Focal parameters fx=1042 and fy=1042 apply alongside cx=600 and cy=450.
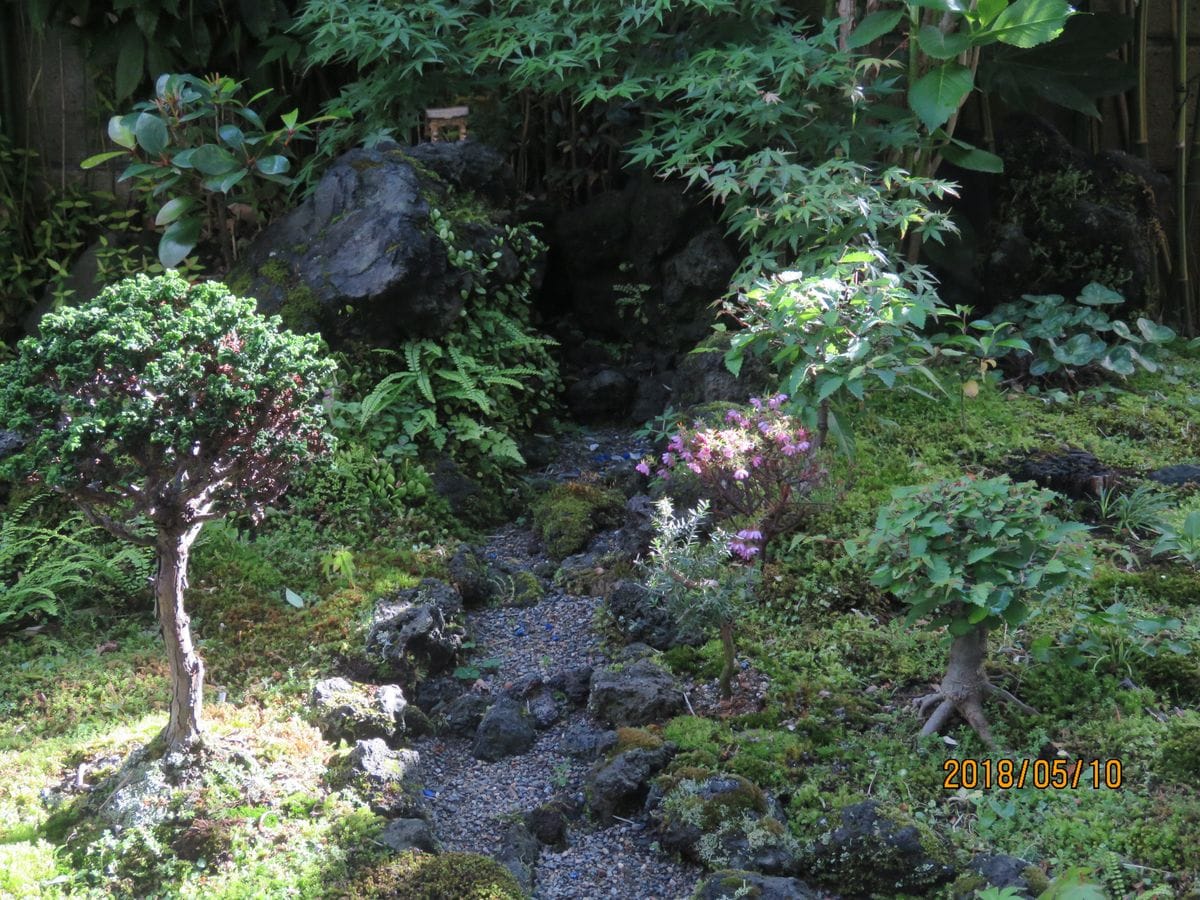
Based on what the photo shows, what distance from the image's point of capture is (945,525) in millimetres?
3580

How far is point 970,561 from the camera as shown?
139 inches

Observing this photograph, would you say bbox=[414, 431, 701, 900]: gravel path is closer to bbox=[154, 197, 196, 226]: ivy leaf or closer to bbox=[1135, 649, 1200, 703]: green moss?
bbox=[1135, 649, 1200, 703]: green moss

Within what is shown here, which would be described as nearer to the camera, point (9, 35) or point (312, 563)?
point (312, 563)

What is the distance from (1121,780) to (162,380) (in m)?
3.43

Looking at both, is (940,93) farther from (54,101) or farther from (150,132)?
(54,101)

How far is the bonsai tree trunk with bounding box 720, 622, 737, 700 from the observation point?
13.5 feet

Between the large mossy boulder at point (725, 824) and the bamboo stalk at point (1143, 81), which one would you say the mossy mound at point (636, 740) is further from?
the bamboo stalk at point (1143, 81)

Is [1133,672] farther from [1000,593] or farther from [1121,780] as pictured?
[1000,593]

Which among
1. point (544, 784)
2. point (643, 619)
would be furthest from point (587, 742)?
point (643, 619)

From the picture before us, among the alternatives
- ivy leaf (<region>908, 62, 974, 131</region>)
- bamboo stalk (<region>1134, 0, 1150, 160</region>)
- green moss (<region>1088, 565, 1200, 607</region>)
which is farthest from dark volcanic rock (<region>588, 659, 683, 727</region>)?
bamboo stalk (<region>1134, 0, 1150, 160</region>)

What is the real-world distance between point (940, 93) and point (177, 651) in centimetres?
479

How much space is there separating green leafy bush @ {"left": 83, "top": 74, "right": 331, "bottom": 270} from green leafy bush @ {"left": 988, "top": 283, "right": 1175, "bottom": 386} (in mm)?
4962

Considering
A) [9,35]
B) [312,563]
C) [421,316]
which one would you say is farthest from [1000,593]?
[9,35]

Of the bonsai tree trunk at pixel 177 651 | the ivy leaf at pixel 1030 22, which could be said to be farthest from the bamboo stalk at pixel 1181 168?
the bonsai tree trunk at pixel 177 651
